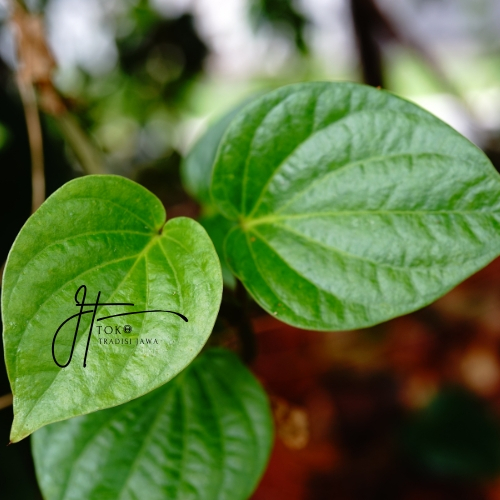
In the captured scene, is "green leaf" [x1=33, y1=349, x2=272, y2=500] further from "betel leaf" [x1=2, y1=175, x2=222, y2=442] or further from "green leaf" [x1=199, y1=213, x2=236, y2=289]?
"betel leaf" [x1=2, y1=175, x2=222, y2=442]

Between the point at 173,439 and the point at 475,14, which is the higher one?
the point at 475,14

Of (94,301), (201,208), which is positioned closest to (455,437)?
(201,208)

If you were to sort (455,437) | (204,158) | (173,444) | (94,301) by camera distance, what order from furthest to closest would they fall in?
(455,437) < (204,158) < (173,444) < (94,301)

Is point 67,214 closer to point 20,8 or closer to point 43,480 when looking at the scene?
point 43,480

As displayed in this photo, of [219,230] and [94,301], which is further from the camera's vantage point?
[219,230]

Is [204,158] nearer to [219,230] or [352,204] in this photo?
[219,230]

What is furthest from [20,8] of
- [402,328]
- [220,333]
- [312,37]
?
[402,328]

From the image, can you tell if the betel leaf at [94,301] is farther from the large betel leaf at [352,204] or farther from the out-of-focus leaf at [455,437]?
the out-of-focus leaf at [455,437]
